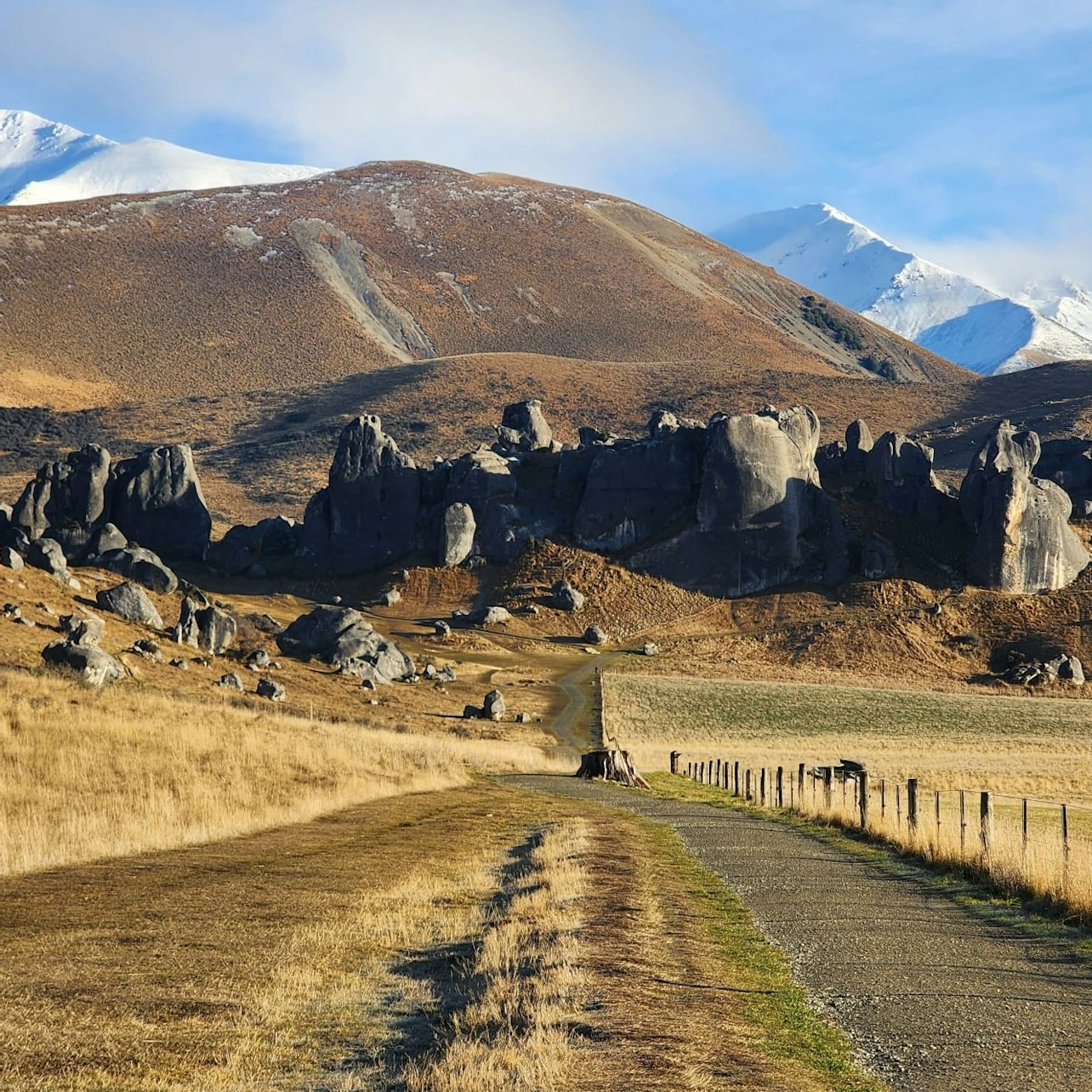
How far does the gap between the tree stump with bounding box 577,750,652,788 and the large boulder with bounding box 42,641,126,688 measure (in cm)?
1432

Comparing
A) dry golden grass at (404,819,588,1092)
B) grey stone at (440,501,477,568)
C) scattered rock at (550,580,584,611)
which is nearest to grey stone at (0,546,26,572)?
scattered rock at (550,580,584,611)

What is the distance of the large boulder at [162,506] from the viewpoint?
356 ft

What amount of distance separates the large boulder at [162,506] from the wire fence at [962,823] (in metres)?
68.7

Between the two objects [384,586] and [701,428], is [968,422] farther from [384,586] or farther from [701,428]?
[384,586]

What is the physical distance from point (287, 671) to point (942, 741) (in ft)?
101

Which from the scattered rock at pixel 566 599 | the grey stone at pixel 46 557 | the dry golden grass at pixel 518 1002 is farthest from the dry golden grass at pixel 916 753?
the grey stone at pixel 46 557

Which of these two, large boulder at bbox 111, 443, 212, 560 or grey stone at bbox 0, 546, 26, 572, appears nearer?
grey stone at bbox 0, 546, 26, 572

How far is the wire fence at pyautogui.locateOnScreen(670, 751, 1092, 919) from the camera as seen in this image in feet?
56.0

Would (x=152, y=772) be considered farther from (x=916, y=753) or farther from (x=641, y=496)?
(x=641, y=496)

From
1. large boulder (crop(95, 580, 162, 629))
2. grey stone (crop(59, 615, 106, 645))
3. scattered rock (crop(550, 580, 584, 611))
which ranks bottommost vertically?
grey stone (crop(59, 615, 106, 645))

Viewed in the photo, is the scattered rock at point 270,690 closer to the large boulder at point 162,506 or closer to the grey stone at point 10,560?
the grey stone at point 10,560

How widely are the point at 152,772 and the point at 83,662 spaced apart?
13715mm

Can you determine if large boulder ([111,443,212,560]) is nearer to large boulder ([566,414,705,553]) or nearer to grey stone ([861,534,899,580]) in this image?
large boulder ([566,414,705,553])

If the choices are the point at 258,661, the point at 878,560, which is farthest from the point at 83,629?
the point at 878,560
